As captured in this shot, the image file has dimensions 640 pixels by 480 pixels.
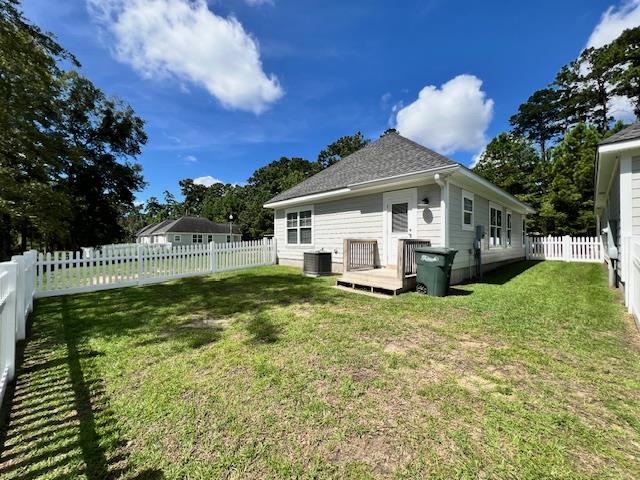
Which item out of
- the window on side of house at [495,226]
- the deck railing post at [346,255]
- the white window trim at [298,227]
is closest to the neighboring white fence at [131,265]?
the white window trim at [298,227]

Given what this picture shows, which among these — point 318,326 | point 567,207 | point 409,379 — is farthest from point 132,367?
point 567,207

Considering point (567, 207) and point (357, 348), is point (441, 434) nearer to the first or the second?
point (357, 348)

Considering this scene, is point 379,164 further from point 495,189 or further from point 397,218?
point 495,189

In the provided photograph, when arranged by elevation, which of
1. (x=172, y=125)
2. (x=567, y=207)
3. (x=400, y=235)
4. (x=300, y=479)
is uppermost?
(x=172, y=125)

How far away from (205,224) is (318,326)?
4122cm

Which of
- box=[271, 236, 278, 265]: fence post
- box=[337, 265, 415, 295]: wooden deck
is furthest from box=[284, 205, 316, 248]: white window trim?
box=[337, 265, 415, 295]: wooden deck

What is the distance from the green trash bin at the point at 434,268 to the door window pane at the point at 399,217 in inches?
76.9

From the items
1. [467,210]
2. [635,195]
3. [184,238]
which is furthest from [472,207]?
[184,238]

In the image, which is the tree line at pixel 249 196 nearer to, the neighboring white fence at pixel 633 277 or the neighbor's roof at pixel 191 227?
Result: the neighbor's roof at pixel 191 227

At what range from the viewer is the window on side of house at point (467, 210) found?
8.30m

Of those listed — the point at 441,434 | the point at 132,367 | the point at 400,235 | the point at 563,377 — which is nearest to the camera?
the point at 441,434

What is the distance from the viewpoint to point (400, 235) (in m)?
8.23

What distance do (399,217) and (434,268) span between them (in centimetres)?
255

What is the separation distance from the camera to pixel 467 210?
28.2ft
